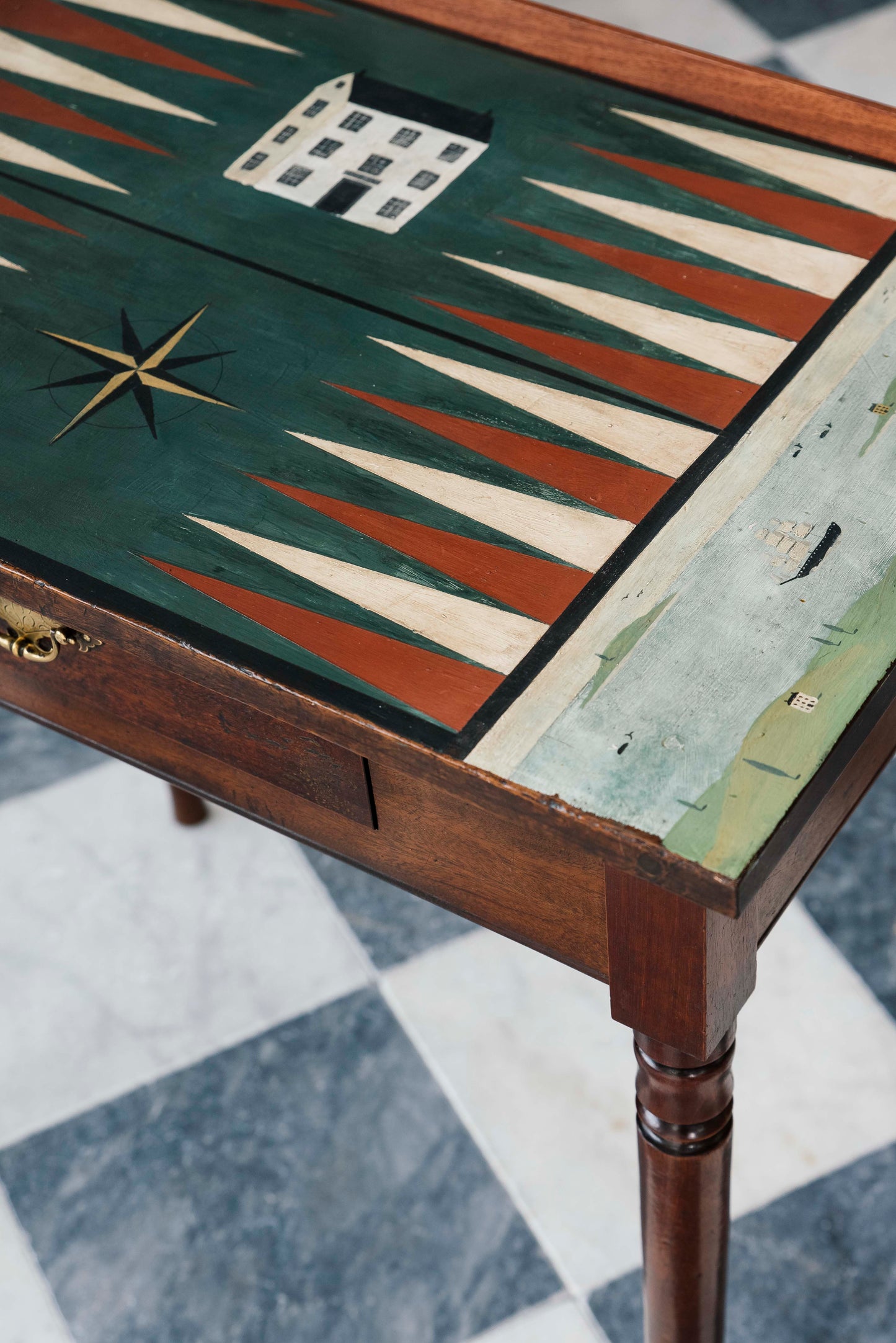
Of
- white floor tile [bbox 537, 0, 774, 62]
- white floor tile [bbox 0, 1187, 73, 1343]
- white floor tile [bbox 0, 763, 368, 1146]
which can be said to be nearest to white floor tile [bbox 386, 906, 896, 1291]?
white floor tile [bbox 0, 763, 368, 1146]

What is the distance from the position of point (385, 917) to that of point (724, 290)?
3.03ft

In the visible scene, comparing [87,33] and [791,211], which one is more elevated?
[791,211]

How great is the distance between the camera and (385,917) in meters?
1.87

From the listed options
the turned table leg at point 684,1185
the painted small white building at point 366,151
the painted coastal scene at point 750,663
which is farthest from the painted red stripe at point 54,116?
the turned table leg at point 684,1185

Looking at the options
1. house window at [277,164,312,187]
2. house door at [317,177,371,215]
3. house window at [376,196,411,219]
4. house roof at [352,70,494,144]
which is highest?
house roof at [352,70,494,144]

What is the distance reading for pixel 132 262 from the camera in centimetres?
131

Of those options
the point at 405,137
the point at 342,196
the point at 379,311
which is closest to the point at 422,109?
the point at 405,137

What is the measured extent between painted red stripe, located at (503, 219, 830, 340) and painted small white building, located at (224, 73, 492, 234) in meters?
0.14

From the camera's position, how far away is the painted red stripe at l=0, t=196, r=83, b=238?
4.40 feet

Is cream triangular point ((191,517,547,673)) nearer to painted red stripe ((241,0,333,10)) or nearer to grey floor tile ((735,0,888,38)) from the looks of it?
painted red stripe ((241,0,333,10))

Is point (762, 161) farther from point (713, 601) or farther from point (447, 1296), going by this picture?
point (447, 1296)

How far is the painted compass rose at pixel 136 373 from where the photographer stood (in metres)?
1.18

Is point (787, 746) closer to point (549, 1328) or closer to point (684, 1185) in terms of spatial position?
point (684, 1185)

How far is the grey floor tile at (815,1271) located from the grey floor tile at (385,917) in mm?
460
